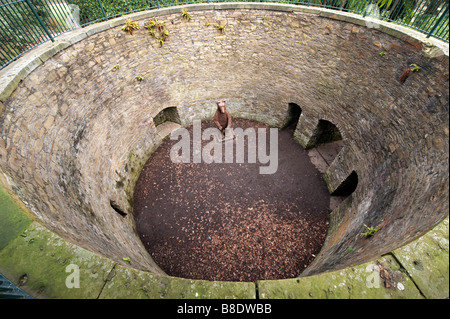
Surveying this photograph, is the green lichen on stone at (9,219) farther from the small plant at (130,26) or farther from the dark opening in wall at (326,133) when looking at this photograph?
the dark opening in wall at (326,133)

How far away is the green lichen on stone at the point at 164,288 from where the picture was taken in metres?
2.64

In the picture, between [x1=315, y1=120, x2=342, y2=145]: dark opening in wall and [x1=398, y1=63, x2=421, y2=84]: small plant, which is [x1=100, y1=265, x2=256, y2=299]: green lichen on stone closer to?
[x1=398, y1=63, x2=421, y2=84]: small plant

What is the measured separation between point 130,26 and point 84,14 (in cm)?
134

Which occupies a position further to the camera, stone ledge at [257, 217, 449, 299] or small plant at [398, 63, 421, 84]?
small plant at [398, 63, 421, 84]

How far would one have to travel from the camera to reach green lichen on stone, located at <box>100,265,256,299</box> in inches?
104

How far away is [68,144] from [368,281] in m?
6.51

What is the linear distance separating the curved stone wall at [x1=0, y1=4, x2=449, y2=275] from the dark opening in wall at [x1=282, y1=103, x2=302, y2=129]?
0.37 metres

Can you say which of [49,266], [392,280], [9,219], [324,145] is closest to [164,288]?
[49,266]

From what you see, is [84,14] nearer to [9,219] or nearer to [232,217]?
[9,219]

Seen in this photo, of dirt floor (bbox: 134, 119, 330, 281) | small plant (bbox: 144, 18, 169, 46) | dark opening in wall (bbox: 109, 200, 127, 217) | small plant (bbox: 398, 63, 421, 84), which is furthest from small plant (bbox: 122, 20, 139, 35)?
Result: small plant (bbox: 398, 63, 421, 84)

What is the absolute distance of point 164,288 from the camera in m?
2.75

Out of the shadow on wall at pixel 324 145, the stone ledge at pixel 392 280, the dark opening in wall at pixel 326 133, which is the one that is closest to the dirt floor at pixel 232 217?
the shadow on wall at pixel 324 145
